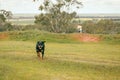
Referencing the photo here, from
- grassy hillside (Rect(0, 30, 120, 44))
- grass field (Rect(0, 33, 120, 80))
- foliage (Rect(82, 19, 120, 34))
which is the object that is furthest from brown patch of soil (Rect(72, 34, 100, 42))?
foliage (Rect(82, 19, 120, 34))

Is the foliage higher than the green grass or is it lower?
lower

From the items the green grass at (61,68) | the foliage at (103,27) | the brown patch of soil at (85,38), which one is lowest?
the foliage at (103,27)

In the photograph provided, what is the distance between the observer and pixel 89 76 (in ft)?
59.5

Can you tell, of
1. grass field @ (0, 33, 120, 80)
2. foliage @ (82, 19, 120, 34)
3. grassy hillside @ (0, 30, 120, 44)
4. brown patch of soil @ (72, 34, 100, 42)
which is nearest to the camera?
grass field @ (0, 33, 120, 80)

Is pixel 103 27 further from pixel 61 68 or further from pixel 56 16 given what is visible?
pixel 61 68

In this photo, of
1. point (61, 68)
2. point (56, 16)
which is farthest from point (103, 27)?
point (61, 68)

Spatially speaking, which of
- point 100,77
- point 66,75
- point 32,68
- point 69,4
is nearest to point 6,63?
point 32,68

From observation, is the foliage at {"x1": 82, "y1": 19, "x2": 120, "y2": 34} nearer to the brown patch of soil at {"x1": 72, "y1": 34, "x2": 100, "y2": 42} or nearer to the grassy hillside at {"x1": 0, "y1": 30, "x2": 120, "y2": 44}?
the grassy hillside at {"x1": 0, "y1": 30, "x2": 120, "y2": 44}

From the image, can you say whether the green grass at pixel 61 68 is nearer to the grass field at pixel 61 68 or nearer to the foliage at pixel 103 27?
the grass field at pixel 61 68

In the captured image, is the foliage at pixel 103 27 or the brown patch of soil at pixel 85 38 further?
the foliage at pixel 103 27

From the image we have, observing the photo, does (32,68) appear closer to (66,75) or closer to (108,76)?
(66,75)

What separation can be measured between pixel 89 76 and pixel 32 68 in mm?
4121

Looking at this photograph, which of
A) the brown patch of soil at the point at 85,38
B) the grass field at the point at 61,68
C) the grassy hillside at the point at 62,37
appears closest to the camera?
the grass field at the point at 61,68

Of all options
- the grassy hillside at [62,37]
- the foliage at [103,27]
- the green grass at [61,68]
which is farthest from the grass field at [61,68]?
the foliage at [103,27]
